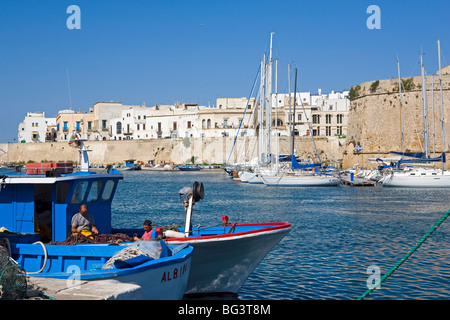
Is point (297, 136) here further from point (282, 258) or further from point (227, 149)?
point (282, 258)

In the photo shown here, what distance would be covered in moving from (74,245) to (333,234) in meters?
11.4

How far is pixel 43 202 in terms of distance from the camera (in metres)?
9.62

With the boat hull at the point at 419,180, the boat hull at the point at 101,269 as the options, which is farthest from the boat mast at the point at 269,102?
the boat hull at the point at 101,269

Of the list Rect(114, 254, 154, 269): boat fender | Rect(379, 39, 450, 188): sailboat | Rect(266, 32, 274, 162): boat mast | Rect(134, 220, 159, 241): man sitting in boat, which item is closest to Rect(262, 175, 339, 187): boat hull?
Rect(266, 32, 274, 162): boat mast

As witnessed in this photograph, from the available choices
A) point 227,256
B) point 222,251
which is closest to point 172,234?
point 222,251

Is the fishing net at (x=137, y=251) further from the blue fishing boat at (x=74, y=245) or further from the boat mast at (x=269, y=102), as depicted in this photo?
the boat mast at (x=269, y=102)

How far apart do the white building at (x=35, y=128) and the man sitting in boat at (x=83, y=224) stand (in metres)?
91.3

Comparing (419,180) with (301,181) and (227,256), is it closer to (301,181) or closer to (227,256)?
(301,181)

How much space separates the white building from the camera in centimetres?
9838

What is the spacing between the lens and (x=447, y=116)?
5050 centimetres

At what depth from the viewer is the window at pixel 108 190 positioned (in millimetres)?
10305

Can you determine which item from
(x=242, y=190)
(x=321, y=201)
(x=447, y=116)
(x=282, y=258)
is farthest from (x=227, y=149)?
(x=282, y=258)

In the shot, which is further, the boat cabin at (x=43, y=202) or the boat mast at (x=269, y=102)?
the boat mast at (x=269, y=102)

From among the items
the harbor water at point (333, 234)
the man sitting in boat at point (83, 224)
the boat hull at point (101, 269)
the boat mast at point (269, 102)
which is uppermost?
the boat mast at point (269, 102)
